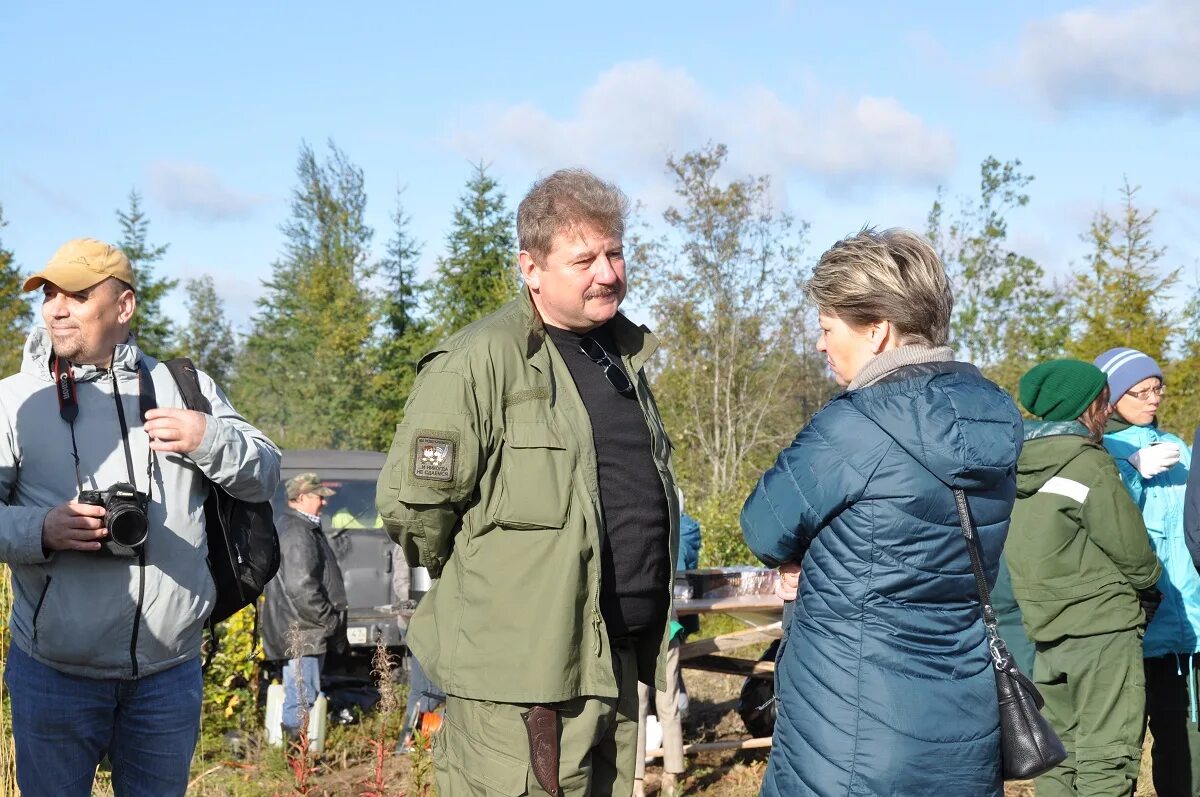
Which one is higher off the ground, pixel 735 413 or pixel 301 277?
pixel 301 277

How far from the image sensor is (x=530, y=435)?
2732 mm

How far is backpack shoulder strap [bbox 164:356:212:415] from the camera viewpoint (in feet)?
10.7

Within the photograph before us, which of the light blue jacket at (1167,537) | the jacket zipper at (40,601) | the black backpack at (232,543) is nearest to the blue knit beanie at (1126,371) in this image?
the light blue jacket at (1167,537)

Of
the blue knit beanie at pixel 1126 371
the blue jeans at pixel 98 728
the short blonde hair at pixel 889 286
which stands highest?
the short blonde hair at pixel 889 286

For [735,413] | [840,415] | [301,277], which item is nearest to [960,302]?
[735,413]

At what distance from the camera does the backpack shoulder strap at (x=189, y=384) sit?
327 cm

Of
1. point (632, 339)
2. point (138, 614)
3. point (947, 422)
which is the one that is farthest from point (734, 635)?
point (947, 422)

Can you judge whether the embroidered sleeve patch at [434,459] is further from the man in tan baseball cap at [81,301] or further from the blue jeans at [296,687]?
the blue jeans at [296,687]

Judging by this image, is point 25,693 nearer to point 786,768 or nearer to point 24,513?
point 24,513

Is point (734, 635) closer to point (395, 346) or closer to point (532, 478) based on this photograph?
point (532, 478)

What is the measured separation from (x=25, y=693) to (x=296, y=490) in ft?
12.8

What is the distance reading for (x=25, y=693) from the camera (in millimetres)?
3018

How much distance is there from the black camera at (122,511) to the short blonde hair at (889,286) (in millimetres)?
1824

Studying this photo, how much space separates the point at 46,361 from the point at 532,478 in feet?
4.74
